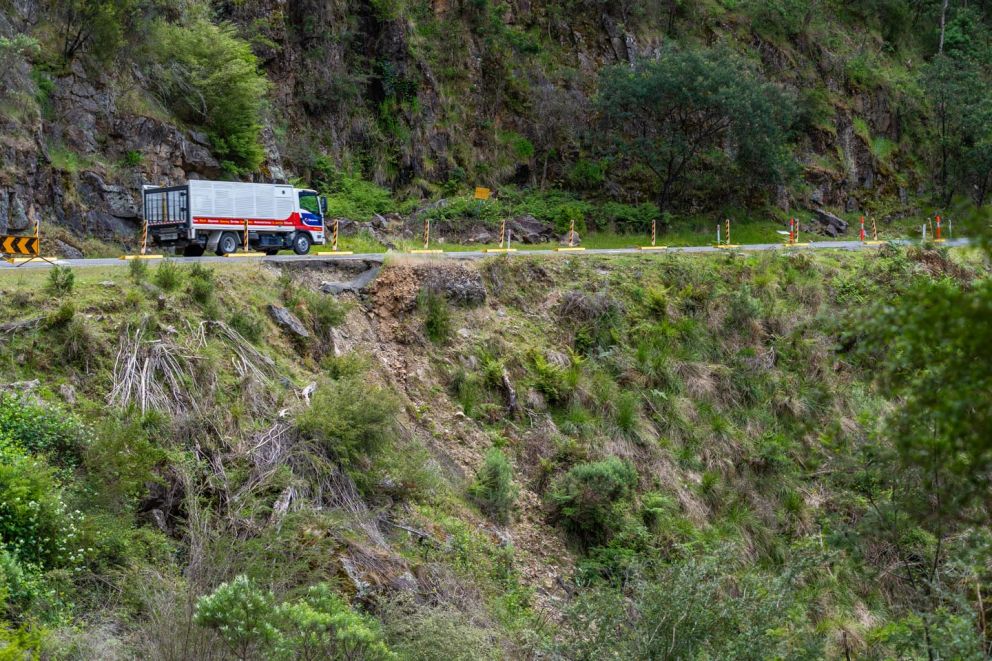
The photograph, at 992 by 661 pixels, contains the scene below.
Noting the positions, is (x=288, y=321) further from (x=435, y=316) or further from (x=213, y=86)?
(x=213, y=86)

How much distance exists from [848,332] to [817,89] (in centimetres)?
4089

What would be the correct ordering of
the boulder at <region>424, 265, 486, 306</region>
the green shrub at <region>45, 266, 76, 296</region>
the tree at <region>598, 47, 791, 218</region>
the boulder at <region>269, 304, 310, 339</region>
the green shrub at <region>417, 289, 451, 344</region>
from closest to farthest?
the green shrub at <region>45, 266, 76, 296</region>, the boulder at <region>269, 304, 310, 339</region>, the green shrub at <region>417, 289, 451, 344</region>, the boulder at <region>424, 265, 486, 306</region>, the tree at <region>598, 47, 791, 218</region>

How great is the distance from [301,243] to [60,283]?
35.4 ft

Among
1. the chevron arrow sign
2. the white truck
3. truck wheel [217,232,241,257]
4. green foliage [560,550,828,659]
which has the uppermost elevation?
the white truck

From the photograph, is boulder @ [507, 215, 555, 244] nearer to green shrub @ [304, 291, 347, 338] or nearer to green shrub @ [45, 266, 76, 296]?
green shrub @ [304, 291, 347, 338]

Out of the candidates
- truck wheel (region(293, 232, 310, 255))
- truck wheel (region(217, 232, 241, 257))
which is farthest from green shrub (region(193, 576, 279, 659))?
truck wheel (region(293, 232, 310, 255))

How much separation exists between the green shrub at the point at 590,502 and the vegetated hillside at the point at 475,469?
2.0 inches

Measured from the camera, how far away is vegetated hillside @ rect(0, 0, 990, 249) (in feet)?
87.4

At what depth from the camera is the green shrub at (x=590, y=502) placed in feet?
55.8

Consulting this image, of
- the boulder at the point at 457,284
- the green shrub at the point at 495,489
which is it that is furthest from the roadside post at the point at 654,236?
the green shrub at the point at 495,489

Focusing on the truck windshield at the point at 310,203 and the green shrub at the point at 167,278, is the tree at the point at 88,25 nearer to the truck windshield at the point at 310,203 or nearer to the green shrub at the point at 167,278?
the truck windshield at the point at 310,203

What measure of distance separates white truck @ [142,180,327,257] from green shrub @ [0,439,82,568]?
13.0 m

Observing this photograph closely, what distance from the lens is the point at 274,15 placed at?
34.2m

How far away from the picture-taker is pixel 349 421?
47.8ft
